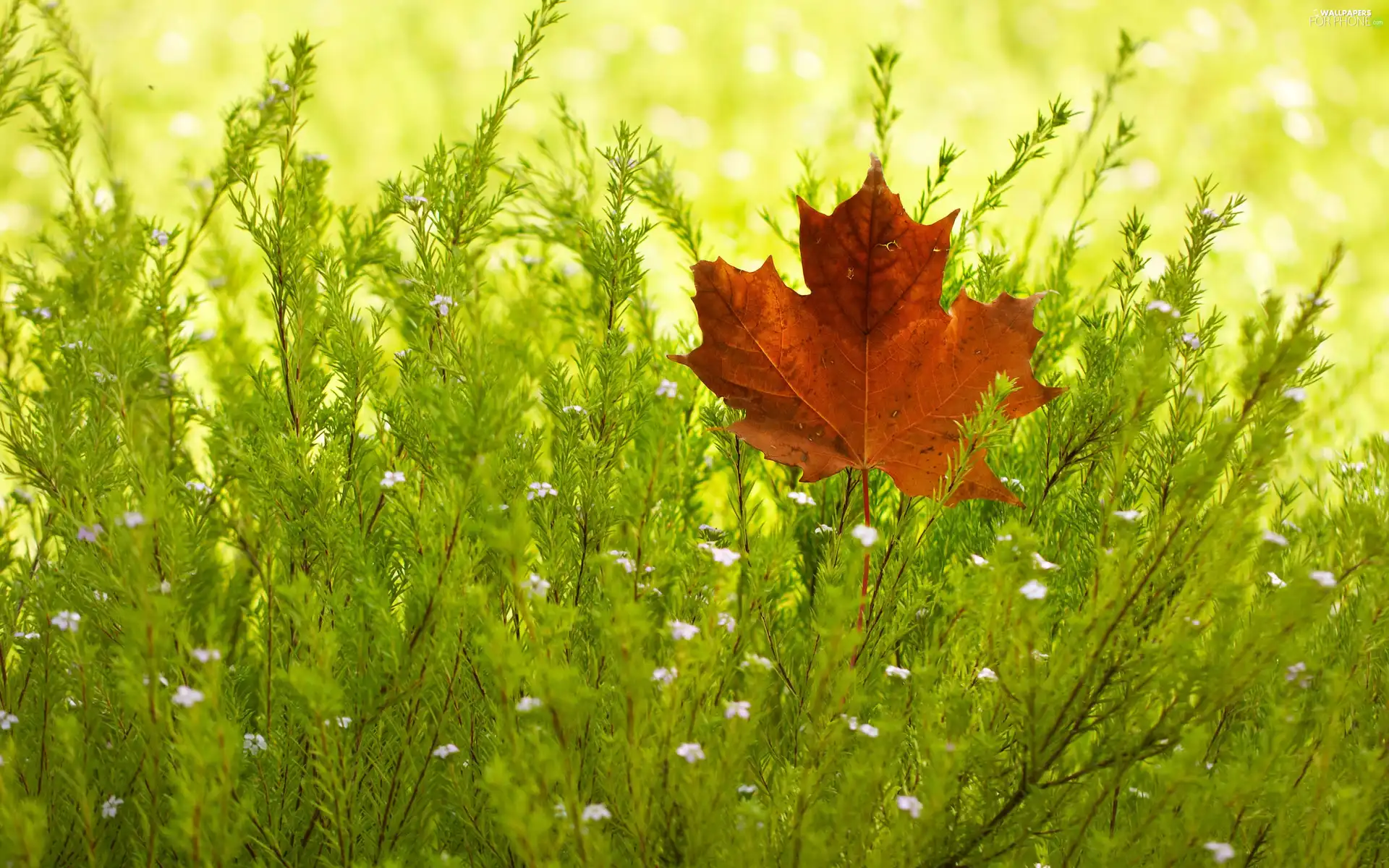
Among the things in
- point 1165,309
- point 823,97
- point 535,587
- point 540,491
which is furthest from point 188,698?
point 823,97

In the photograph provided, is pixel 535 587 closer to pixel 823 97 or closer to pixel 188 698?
pixel 188 698

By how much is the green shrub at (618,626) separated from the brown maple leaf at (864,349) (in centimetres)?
5

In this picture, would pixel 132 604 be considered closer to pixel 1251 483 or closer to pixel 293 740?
pixel 293 740

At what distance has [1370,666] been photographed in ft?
3.43

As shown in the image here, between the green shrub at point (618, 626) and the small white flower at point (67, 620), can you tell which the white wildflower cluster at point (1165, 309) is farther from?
the small white flower at point (67, 620)

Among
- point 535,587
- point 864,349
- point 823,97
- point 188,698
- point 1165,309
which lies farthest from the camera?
point 823,97

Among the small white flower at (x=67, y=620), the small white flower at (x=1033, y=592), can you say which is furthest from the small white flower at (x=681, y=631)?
the small white flower at (x=67, y=620)

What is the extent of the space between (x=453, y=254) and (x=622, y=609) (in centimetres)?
43

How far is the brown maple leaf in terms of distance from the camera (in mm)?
1019

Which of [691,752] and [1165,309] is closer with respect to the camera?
[691,752]

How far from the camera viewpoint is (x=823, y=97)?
3.13 meters

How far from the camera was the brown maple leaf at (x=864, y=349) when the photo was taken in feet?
Result: 3.34

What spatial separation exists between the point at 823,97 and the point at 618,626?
2.73 metres

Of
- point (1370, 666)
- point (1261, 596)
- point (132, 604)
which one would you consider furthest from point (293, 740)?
point (1370, 666)
